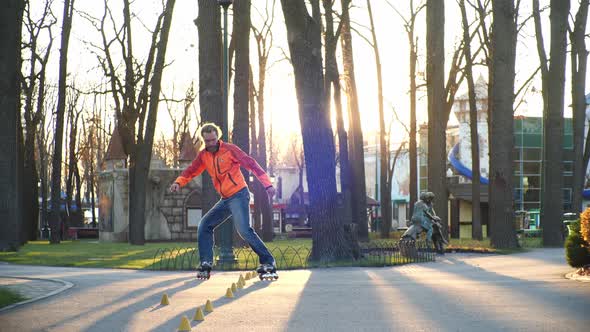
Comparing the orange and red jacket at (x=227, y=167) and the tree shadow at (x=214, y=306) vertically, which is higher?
the orange and red jacket at (x=227, y=167)

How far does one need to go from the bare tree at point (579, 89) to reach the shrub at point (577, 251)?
15354 mm

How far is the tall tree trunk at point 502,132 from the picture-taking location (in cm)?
2308

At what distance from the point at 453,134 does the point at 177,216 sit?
4685 centimetres

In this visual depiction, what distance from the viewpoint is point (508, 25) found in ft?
76.3

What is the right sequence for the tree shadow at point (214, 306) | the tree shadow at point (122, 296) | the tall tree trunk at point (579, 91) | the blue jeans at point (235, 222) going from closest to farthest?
the tree shadow at point (214, 306), the tree shadow at point (122, 296), the blue jeans at point (235, 222), the tall tree trunk at point (579, 91)

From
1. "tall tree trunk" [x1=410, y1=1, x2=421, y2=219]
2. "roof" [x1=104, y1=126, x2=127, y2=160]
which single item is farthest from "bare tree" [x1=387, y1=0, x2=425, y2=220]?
"roof" [x1=104, y1=126, x2=127, y2=160]

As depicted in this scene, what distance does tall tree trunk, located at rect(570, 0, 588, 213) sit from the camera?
2981 cm

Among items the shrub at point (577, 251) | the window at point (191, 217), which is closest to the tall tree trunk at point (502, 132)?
the shrub at point (577, 251)

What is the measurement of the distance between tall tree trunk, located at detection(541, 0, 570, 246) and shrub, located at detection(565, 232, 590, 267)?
11.4 m

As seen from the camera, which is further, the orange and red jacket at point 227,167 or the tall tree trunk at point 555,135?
the tall tree trunk at point 555,135

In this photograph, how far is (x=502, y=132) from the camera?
23.0 meters

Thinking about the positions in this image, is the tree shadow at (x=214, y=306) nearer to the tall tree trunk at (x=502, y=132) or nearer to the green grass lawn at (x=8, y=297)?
the green grass lawn at (x=8, y=297)

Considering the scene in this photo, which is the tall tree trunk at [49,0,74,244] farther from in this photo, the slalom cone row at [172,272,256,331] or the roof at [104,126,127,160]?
the slalom cone row at [172,272,256,331]

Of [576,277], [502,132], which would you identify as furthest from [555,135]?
[576,277]
